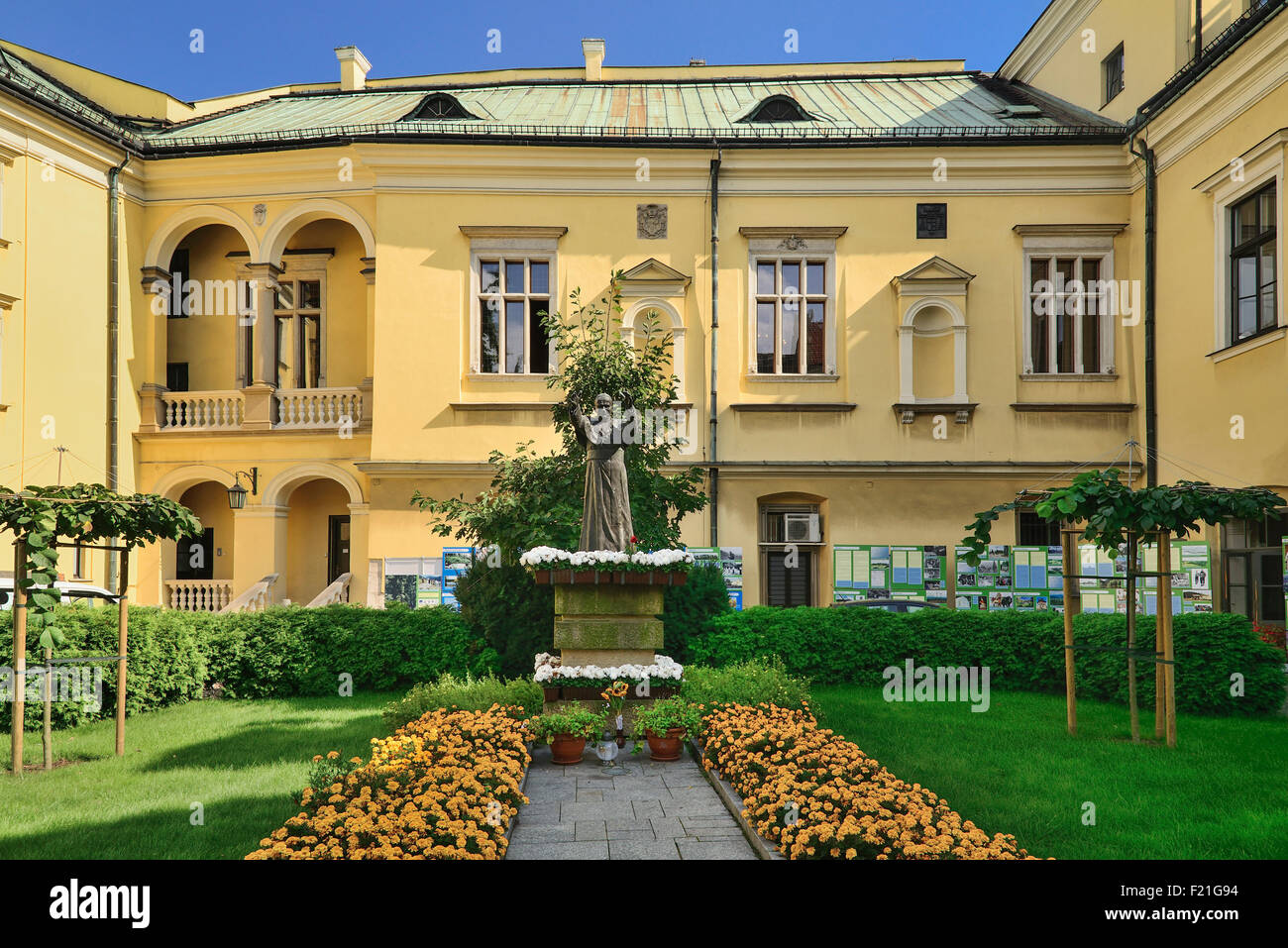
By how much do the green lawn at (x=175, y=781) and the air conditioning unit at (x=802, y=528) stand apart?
30.5 feet

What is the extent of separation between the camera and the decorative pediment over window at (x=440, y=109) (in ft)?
68.4

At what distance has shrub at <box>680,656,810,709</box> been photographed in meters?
10.0

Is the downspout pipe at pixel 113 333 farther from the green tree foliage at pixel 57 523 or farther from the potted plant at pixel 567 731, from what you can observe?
the potted plant at pixel 567 731

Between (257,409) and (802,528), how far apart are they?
37.1 ft

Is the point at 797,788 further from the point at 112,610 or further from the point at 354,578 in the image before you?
the point at 354,578

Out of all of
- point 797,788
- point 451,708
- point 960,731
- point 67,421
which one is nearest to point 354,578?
point 67,421

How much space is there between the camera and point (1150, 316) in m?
18.0

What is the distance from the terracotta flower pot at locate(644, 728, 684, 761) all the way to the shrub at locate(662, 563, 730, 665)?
439cm

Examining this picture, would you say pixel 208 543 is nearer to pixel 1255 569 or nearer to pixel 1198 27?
pixel 1255 569

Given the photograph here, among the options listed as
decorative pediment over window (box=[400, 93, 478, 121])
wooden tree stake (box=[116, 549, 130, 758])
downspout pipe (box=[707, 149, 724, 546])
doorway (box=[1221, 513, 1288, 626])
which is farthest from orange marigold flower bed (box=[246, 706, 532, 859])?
decorative pediment over window (box=[400, 93, 478, 121])

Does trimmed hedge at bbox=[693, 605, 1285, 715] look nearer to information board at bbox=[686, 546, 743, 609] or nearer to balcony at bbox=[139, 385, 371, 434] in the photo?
information board at bbox=[686, 546, 743, 609]

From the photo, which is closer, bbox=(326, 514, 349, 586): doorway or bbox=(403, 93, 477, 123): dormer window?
bbox=(403, 93, 477, 123): dormer window

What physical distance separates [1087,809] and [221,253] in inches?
815

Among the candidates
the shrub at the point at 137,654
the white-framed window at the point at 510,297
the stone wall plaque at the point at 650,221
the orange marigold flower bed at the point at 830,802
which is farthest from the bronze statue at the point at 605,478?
the stone wall plaque at the point at 650,221
